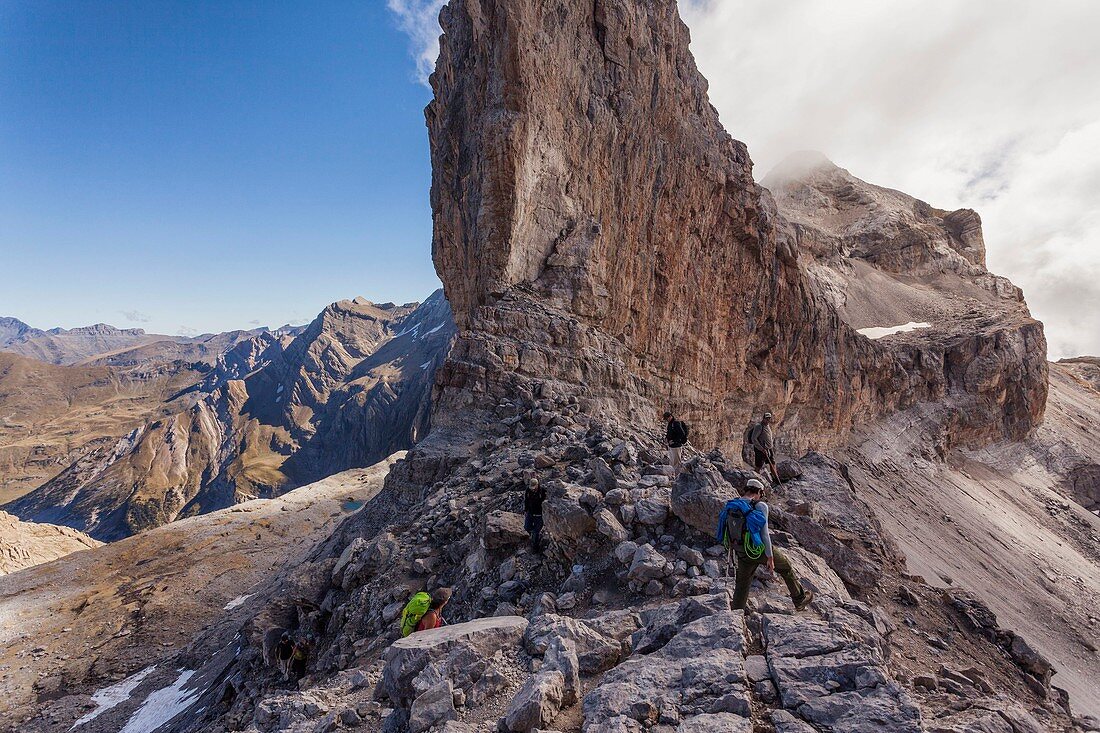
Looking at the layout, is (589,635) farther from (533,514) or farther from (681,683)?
(533,514)

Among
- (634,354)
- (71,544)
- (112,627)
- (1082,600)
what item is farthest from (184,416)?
(1082,600)

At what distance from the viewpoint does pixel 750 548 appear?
6.25m

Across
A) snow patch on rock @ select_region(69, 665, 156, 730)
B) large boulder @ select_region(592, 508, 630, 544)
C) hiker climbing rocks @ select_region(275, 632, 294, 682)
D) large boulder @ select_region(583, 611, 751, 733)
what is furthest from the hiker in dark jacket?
snow patch on rock @ select_region(69, 665, 156, 730)

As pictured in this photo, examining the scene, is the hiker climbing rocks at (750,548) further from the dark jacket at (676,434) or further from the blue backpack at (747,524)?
the dark jacket at (676,434)

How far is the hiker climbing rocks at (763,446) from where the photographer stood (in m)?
12.1

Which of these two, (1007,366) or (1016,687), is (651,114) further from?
(1007,366)

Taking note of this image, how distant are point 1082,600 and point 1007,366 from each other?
104 feet

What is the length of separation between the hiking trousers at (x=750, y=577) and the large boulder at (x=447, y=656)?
129 inches

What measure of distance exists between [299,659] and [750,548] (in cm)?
1114

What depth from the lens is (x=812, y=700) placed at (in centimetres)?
464

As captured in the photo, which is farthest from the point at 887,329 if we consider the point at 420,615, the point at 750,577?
the point at 420,615

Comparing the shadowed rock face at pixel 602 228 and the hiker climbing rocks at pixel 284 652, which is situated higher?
the shadowed rock face at pixel 602 228

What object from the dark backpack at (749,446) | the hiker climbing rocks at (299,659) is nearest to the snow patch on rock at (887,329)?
the dark backpack at (749,446)

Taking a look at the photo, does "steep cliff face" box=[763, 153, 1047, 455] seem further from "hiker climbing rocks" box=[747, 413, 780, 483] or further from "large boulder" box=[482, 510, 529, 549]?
"large boulder" box=[482, 510, 529, 549]
